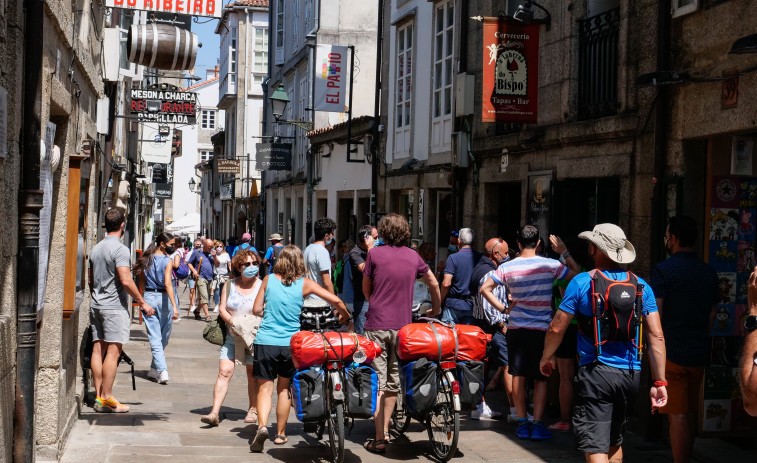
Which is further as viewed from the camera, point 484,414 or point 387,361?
point 484,414

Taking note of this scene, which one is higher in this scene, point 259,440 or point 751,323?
point 751,323

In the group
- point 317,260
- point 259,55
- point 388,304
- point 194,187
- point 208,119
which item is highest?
point 259,55

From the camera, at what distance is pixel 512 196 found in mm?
14766

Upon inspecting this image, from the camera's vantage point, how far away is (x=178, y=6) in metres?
10.4

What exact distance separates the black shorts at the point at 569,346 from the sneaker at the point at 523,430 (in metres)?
0.72

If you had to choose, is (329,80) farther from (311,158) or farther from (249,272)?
(249,272)

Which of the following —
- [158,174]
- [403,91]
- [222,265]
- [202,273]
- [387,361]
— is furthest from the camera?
[158,174]

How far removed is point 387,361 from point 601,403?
243cm

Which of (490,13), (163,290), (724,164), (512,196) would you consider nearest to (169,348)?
(163,290)

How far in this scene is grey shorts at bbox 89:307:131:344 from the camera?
30.8 feet

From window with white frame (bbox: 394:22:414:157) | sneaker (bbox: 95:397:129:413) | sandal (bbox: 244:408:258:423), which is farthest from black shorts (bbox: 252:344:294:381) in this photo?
window with white frame (bbox: 394:22:414:157)

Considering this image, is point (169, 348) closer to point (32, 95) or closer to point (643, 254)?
point (643, 254)

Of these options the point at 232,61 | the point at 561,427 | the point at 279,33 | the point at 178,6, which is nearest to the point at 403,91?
the point at 178,6

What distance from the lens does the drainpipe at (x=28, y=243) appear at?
19.8 feet
